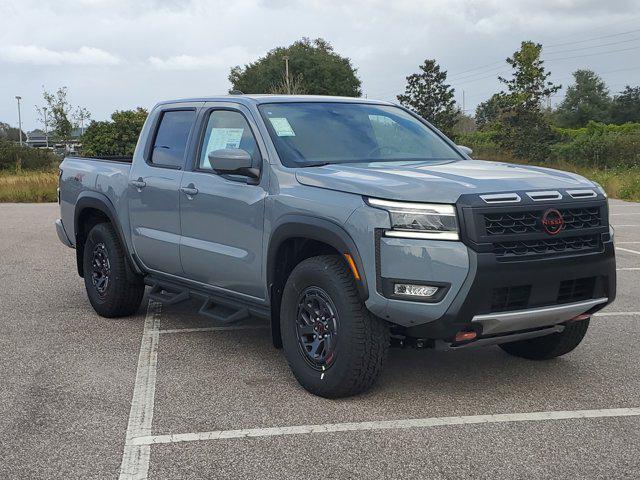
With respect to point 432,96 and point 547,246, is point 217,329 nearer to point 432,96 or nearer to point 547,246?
point 547,246

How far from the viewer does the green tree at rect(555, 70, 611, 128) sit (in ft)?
243

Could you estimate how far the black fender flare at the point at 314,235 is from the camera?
4.44 m

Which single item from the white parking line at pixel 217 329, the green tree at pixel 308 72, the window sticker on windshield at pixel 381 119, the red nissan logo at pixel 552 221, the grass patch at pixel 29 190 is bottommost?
the grass patch at pixel 29 190

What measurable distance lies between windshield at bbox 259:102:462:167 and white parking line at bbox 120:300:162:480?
5.56ft

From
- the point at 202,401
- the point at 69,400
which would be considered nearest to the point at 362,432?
the point at 202,401

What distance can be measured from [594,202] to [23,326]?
189 inches

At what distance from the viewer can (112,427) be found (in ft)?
14.3

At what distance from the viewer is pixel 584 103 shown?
248ft

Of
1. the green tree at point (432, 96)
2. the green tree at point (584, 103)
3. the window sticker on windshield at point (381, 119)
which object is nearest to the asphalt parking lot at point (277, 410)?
the window sticker on windshield at point (381, 119)

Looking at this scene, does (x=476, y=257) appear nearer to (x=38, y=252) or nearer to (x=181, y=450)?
(x=181, y=450)

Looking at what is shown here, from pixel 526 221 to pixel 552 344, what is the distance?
1449 mm

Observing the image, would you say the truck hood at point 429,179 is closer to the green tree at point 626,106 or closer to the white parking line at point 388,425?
the white parking line at point 388,425

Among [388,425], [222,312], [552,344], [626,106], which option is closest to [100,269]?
[222,312]

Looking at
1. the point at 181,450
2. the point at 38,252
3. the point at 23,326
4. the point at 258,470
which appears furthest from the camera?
the point at 38,252
